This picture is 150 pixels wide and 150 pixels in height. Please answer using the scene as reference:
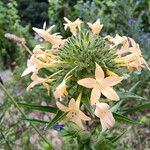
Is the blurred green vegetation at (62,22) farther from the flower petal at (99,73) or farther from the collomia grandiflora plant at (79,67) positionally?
the flower petal at (99,73)

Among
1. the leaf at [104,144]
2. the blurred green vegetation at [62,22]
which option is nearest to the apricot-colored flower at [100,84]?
the leaf at [104,144]

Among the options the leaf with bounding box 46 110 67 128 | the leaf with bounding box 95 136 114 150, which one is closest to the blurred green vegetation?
the leaf with bounding box 95 136 114 150

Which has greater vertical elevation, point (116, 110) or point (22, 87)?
point (116, 110)

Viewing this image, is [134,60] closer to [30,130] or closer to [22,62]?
[30,130]

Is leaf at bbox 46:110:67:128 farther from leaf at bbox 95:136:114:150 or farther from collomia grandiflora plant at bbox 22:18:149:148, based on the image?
leaf at bbox 95:136:114:150

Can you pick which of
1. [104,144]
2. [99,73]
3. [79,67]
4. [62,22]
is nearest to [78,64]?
[79,67]

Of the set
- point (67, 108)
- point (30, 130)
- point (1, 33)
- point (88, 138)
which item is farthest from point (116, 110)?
point (1, 33)
